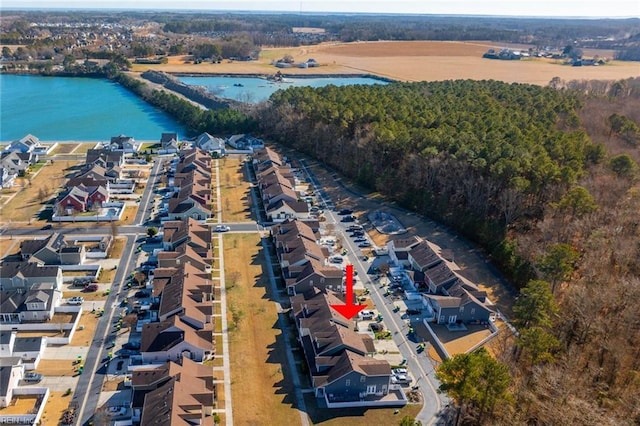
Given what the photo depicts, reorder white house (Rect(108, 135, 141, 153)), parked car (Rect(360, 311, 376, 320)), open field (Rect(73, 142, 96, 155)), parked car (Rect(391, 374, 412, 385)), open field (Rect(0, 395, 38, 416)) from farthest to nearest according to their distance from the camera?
open field (Rect(73, 142, 96, 155)), white house (Rect(108, 135, 141, 153)), parked car (Rect(360, 311, 376, 320)), parked car (Rect(391, 374, 412, 385)), open field (Rect(0, 395, 38, 416))

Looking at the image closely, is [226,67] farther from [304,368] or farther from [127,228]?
[304,368]

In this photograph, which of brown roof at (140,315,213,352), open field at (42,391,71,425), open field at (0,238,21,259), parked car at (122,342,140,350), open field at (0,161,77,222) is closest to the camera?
open field at (42,391,71,425)

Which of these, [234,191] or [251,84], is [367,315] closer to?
[234,191]

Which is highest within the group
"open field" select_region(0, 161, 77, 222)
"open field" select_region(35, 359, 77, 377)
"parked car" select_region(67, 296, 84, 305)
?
"open field" select_region(0, 161, 77, 222)

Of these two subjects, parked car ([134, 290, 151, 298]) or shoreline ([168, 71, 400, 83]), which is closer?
parked car ([134, 290, 151, 298])

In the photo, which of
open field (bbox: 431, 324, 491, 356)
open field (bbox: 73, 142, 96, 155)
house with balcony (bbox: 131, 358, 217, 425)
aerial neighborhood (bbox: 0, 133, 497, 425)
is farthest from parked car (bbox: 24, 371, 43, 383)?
open field (bbox: 73, 142, 96, 155)

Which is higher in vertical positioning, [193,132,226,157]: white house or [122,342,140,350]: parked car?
[193,132,226,157]: white house

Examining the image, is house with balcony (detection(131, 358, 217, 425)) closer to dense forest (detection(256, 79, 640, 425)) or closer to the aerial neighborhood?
the aerial neighborhood
